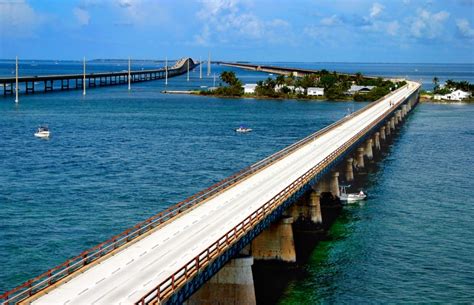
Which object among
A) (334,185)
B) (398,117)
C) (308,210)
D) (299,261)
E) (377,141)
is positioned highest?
(398,117)

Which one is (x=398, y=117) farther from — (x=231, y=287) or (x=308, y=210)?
(x=231, y=287)

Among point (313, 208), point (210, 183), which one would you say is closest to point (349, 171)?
point (210, 183)

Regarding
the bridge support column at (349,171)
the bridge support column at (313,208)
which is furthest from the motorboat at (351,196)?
the bridge support column at (313,208)

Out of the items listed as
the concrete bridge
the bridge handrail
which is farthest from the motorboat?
the bridge handrail

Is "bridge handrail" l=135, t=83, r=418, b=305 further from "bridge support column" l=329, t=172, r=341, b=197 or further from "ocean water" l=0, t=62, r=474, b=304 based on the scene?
"bridge support column" l=329, t=172, r=341, b=197

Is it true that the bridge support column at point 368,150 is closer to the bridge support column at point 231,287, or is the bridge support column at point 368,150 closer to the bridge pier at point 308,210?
the bridge pier at point 308,210
